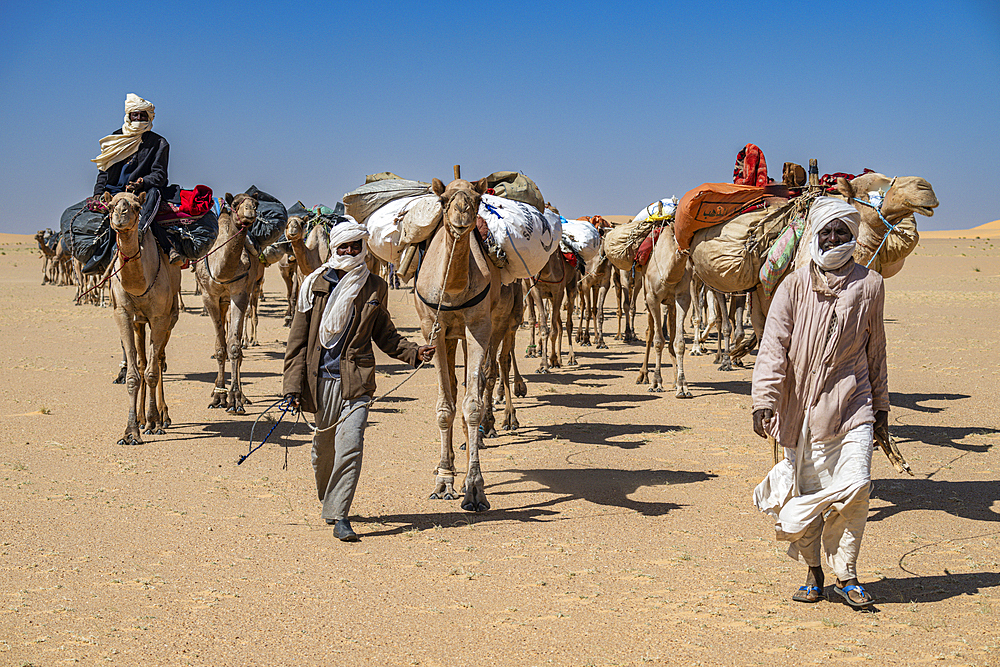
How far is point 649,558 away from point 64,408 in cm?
899

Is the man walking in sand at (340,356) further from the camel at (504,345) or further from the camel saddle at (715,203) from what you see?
the camel saddle at (715,203)

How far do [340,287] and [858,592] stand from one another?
4.02 m

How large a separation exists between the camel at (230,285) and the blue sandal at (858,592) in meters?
8.50

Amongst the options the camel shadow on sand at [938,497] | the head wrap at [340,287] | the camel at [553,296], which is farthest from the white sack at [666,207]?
the head wrap at [340,287]

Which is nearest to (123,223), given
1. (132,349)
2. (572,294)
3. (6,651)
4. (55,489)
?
(132,349)

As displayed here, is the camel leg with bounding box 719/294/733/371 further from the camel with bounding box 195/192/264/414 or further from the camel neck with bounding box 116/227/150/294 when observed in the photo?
the camel neck with bounding box 116/227/150/294

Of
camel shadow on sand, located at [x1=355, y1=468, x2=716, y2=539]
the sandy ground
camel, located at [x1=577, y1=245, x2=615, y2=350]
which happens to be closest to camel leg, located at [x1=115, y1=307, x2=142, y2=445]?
the sandy ground

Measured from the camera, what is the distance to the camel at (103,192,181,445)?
31.4 ft

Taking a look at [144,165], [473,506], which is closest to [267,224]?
[144,165]

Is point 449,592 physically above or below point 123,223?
below

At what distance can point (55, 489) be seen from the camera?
804 cm

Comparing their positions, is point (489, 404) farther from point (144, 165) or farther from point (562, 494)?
point (144, 165)

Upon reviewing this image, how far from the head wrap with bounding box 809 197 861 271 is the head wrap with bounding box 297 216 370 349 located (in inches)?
128

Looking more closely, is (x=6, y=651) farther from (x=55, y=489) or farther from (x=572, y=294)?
(x=572, y=294)
